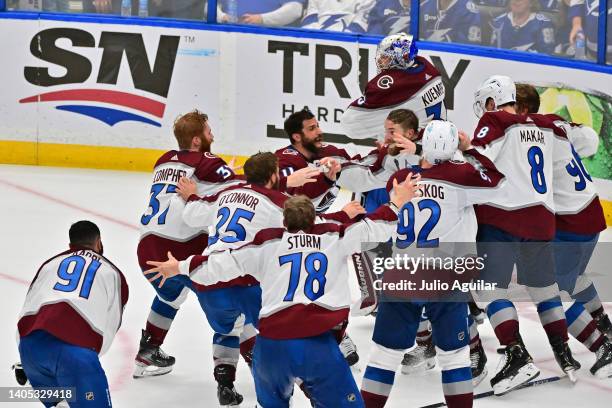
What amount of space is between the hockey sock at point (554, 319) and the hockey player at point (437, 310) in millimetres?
1037

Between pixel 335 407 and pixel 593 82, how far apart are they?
5200mm

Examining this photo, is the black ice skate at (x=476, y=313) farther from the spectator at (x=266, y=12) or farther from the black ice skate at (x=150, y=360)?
the spectator at (x=266, y=12)

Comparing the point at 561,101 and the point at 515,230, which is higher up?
the point at 561,101

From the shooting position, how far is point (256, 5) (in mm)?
10828

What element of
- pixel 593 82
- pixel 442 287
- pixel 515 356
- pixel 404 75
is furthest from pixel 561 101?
pixel 442 287

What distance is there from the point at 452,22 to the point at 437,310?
190 inches

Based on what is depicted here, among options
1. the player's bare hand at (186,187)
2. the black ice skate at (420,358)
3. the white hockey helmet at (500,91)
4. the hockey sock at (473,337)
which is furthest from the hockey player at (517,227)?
the player's bare hand at (186,187)

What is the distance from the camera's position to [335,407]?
5.38m

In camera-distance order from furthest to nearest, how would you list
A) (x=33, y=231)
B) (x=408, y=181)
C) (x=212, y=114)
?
(x=212, y=114) → (x=33, y=231) → (x=408, y=181)

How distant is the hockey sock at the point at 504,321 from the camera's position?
695cm

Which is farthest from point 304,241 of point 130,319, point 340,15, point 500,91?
point 340,15

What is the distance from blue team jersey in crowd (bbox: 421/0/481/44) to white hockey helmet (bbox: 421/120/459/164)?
173 inches

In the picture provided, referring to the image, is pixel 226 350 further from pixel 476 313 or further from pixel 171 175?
pixel 476 313

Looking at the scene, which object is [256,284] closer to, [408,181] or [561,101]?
[408,181]
